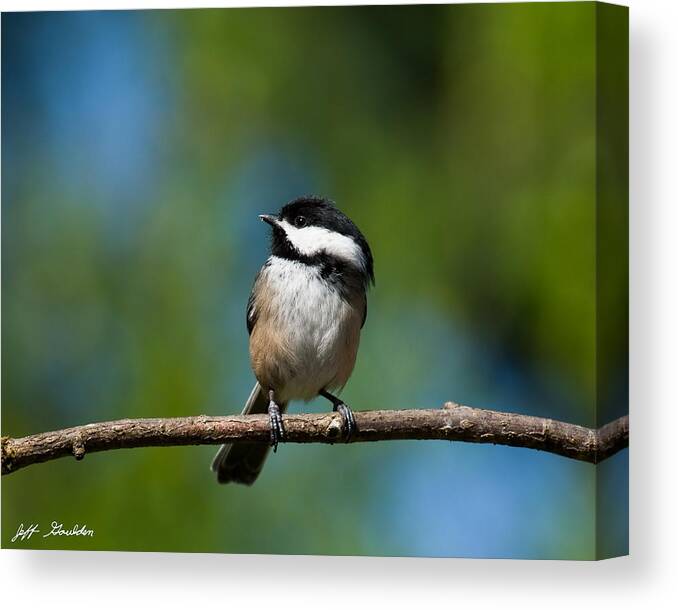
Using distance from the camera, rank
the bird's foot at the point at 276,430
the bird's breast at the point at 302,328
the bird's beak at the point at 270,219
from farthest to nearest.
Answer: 1. the bird's beak at the point at 270,219
2. the bird's breast at the point at 302,328
3. the bird's foot at the point at 276,430

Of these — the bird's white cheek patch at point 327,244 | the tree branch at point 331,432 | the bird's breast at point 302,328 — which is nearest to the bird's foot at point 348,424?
the tree branch at point 331,432

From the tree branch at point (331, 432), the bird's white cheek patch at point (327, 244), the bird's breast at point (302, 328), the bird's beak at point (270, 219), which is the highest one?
the bird's beak at point (270, 219)

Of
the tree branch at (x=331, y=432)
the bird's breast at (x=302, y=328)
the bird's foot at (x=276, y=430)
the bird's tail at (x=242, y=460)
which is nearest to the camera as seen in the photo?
the tree branch at (x=331, y=432)

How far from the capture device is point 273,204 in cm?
362

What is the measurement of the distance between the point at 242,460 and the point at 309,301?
733 millimetres

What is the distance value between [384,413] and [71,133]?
1.61 m

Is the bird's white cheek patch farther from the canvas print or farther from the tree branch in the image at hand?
the tree branch

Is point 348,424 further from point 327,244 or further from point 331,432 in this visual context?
point 327,244

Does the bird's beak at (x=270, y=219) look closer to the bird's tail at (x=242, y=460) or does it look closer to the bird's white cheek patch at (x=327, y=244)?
the bird's white cheek patch at (x=327, y=244)

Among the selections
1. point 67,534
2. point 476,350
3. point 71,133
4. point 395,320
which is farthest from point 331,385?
point 71,133

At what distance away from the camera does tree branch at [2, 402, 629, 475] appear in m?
3.02
